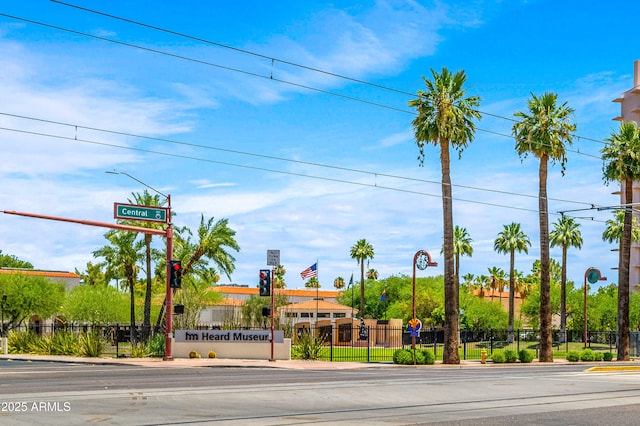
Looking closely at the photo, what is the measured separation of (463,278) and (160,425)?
154604mm

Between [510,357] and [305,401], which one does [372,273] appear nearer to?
[510,357]

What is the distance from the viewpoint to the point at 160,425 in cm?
1504

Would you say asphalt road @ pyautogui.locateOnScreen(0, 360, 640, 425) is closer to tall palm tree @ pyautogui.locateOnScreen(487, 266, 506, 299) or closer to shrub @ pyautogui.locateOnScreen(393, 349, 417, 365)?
shrub @ pyautogui.locateOnScreen(393, 349, 417, 365)

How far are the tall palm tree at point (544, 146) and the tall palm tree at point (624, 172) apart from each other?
5552mm

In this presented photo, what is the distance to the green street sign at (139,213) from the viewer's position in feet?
135

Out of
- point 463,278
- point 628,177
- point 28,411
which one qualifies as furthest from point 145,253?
point 463,278

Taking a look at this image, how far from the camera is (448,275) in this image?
4969 cm

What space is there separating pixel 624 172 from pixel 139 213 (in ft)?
113

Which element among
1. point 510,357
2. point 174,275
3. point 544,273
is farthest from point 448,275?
point 174,275

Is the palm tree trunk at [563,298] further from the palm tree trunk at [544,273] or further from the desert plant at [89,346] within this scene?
the desert plant at [89,346]

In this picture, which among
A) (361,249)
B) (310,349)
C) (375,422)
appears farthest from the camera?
(361,249)

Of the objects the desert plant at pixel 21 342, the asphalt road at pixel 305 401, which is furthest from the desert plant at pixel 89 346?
the asphalt road at pixel 305 401

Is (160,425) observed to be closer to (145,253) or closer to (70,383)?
(70,383)

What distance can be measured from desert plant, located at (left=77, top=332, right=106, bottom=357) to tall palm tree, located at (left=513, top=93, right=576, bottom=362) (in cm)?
2788
